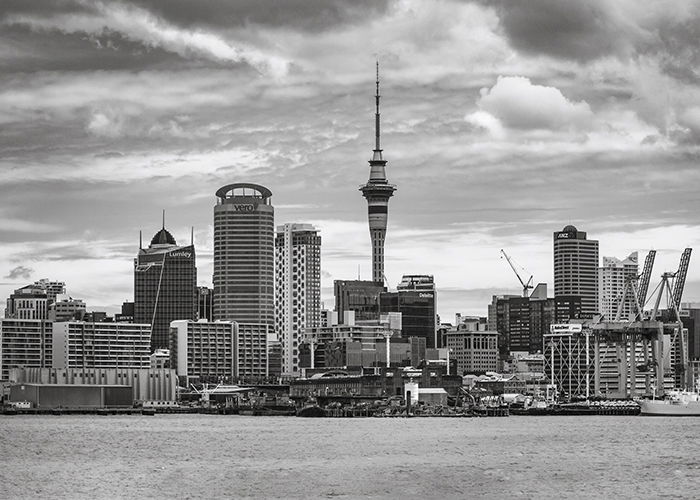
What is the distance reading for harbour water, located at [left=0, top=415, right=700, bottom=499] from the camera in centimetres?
10325

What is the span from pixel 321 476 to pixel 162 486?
45.0 feet

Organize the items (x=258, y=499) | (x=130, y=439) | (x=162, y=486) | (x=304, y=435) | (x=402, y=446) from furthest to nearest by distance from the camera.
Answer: (x=304, y=435) < (x=130, y=439) < (x=402, y=446) < (x=162, y=486) < (x=258, y=499)

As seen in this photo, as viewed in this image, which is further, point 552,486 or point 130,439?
point 130,439

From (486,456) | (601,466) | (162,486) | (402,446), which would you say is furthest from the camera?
(402,446)

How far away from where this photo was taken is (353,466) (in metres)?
124

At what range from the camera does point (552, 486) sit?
107m

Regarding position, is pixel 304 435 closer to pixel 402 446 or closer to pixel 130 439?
pixel 130 439

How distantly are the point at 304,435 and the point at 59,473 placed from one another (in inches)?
2809

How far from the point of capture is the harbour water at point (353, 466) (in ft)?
339

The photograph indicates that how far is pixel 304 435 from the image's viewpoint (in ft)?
620

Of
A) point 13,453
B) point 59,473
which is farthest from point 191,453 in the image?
point 59,473

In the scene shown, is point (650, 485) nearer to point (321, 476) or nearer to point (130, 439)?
point (321, 476)

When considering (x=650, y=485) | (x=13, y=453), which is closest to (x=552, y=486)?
(x=650, y=485)

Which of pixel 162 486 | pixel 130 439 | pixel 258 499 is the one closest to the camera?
pixel 258 499
